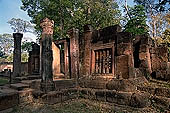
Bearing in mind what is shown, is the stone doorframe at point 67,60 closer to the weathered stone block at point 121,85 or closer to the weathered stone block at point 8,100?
the weathered stone block at point 121,85

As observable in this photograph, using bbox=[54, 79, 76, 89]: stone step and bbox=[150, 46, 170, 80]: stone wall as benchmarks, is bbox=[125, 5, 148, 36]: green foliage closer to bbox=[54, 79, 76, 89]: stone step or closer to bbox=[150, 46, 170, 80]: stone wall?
bbox=[150, 46, 170, 80]: stone wall

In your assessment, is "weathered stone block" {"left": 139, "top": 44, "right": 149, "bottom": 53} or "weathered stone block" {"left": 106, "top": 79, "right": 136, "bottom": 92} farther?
"weathered stone block" {"left": 139, "top": 44, "right": 149, "bottom": 53}

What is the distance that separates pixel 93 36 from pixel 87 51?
0.96m

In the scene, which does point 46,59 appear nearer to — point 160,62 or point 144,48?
point 144,48

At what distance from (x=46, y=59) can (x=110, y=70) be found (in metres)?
3.20

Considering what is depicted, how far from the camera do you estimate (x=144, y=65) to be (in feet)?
20.6

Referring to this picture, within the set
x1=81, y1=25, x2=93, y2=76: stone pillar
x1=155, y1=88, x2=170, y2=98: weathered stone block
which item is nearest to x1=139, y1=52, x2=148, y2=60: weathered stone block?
x1=155, y1=88, x2=170, y2=98: weathered stone block

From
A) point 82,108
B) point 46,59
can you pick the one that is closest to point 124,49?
point 82,108

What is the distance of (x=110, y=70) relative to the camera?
22.5ft

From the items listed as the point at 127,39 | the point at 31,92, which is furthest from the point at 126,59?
the point at 31,92

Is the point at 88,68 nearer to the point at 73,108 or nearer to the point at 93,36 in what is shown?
the point at 93,36

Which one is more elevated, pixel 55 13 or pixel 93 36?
pixel 55 13

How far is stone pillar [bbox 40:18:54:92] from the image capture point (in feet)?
19.5

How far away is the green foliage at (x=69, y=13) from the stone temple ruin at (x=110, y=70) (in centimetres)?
760
